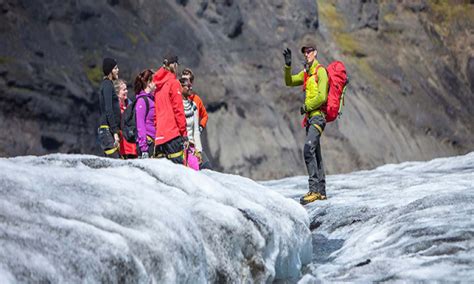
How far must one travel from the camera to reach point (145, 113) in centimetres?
1241

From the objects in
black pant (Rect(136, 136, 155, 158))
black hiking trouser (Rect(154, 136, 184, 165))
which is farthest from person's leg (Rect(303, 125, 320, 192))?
black hiking trouser (Rect(154, 136, 184, 165))

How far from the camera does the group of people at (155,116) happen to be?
11.6 metres

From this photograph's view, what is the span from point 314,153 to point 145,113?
2872 millimetres

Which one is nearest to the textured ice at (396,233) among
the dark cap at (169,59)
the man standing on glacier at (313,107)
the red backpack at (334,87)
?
the man standing on glacier at (313,107)

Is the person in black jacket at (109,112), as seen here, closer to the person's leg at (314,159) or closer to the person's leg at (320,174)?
the person's leg at (314,159)

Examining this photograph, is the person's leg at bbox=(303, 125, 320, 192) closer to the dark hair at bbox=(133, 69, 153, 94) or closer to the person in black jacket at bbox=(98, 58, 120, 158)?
the dark hair at bbox=(133, 69, 153, 94)

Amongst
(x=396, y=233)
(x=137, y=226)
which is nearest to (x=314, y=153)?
(x=396, y=233)

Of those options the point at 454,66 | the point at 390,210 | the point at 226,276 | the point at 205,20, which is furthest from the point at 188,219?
the point at 454,66

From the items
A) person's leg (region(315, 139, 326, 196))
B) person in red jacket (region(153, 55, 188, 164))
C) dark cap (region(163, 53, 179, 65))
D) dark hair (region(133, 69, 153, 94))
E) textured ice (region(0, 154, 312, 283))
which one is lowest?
person's leg (region(315, 139, 326, 196))

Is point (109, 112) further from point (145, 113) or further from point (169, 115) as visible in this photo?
point (169, 115)

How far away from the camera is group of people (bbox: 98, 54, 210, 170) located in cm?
1162

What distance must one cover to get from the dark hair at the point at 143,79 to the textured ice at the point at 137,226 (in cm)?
375

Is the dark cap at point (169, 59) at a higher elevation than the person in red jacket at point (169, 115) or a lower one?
higher

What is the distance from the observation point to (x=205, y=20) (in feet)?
143
